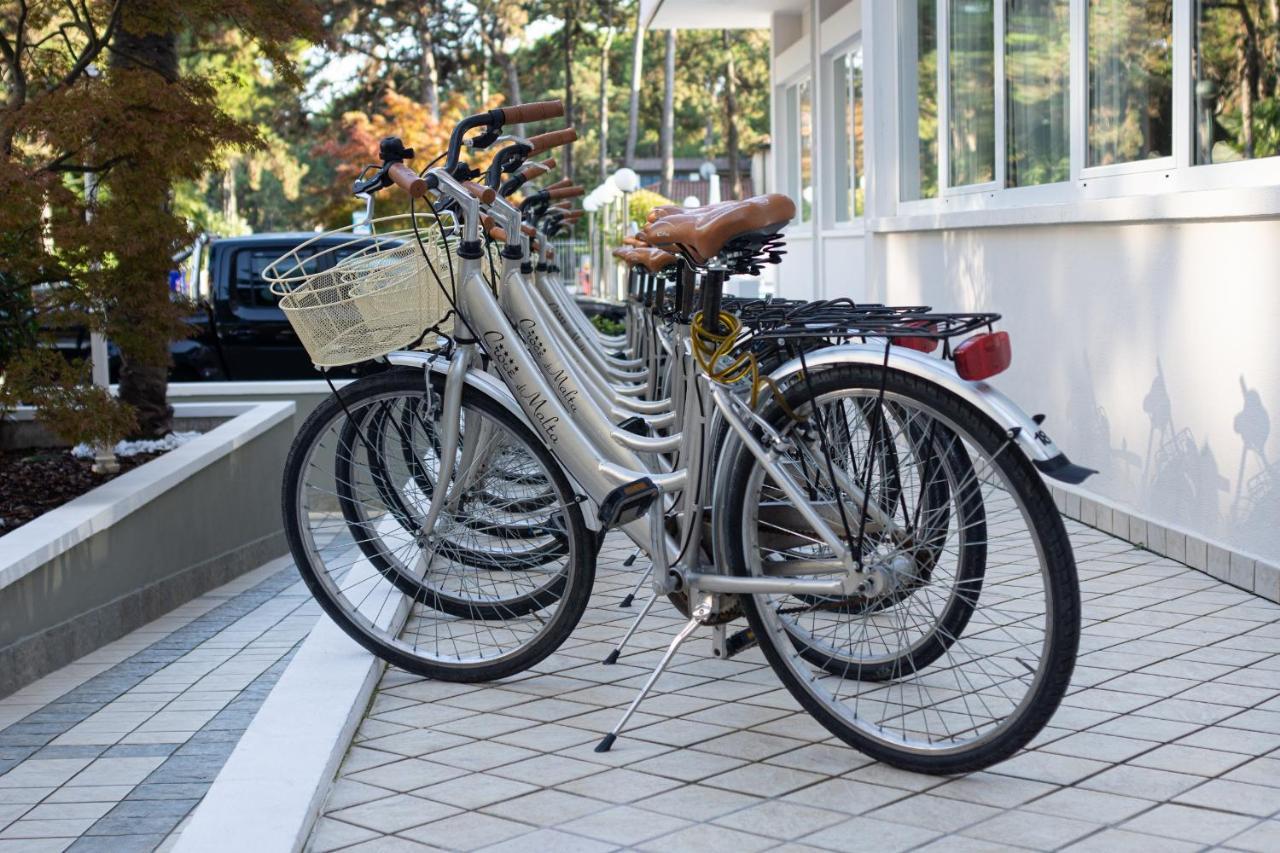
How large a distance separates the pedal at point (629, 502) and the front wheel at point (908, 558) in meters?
0.27

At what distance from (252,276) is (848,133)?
5557 mm

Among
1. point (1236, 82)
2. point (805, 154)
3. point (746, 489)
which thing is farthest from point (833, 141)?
point (746, 489)

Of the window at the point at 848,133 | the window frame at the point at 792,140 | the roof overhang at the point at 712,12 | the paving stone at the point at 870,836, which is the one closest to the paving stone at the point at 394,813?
the paving stone at the point at 870,836

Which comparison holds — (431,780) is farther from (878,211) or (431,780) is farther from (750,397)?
(878,211)

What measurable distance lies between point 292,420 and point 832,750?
23.3 feet

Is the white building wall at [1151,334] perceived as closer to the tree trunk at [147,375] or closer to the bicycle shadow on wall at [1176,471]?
the bicycle shadow on wall at [1176,471]

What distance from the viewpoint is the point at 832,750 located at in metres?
3.58

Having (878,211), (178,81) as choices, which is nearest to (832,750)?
(178,81)

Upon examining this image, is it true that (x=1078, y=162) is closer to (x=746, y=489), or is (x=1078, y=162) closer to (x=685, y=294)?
(x=685, y=294)

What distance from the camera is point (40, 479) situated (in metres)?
8.12

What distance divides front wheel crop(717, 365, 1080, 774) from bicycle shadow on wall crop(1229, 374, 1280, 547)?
1.35 meters

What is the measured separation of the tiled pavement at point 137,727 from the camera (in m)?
3.81

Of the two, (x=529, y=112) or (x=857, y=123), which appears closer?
(x=529, y=112)

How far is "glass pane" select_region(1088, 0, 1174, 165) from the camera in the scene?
5.88 m
